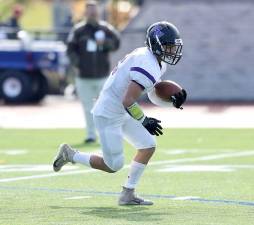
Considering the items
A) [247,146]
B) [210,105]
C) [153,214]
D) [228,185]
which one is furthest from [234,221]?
[210,105]

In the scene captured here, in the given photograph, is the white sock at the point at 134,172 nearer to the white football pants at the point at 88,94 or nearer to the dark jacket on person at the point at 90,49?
A: the white football pants at the point at 88,94

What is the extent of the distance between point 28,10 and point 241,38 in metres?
27.4

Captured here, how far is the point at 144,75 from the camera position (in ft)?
28.5

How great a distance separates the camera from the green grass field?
824cm

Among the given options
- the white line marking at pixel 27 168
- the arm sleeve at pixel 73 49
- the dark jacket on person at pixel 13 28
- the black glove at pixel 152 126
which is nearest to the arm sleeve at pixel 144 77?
the black glove at pixel 152 126

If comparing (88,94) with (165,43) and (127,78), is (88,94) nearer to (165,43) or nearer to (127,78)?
(127,78)

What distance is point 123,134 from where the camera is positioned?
9242 millimetres

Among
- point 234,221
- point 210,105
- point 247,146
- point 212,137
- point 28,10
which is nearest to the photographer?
point 234,221

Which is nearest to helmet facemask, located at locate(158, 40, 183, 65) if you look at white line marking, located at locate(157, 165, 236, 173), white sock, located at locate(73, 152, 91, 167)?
white sock, located at locate(73, 152, 91, 167)

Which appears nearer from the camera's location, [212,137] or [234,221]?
[234,221]

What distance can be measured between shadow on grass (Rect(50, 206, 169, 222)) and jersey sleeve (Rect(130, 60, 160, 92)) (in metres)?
1.04

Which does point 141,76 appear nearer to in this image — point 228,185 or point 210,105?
point 228,185

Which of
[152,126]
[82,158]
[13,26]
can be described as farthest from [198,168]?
[13,26]

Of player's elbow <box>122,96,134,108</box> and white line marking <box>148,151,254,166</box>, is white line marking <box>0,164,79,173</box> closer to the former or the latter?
white line marking <box>148,151,254,166</box>
